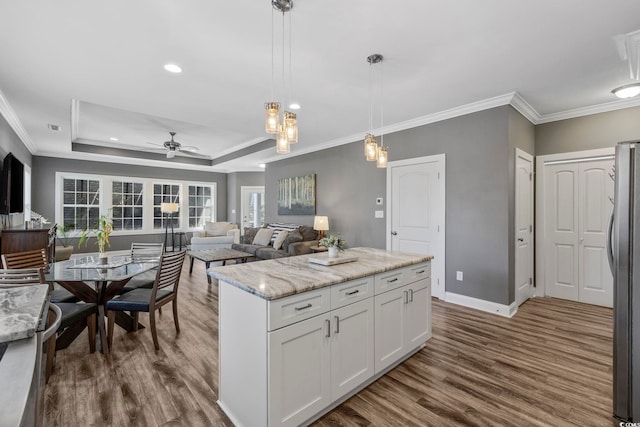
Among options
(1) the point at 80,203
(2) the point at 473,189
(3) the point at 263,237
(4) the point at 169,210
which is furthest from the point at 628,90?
(1) the point at 80,203

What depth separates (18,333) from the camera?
778 mm

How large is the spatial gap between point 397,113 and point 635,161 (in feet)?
8.65

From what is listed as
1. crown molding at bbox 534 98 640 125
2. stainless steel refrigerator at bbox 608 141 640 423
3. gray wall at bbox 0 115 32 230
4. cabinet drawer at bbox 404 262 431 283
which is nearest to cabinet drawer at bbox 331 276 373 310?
cabinet drawer at bbox 404 262 431 283

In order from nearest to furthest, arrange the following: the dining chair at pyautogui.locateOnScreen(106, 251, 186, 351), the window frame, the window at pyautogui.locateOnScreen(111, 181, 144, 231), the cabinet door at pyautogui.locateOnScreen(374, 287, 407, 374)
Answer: the cabinet door at pyautogui.locateOnScreen(374, 287, 407, 374), the dining chair at pyautogui.locateOnScreen(106, 251, 186, 351), the window frame, the window at pyautogui.locateOnScreen(111, 181, 144, 231)

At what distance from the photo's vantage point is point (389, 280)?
230 cm

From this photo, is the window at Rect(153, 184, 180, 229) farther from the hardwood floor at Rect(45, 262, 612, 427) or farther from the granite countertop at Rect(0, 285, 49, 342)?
the granite countertop at Rect(0, 285, 49, 342)

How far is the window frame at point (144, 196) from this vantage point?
23.8 ft

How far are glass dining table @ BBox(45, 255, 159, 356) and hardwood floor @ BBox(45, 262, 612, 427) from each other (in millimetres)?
197

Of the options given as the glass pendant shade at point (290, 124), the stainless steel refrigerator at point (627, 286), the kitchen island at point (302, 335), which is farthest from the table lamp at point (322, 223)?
the stainless steel refrigerator at point (627, 286)

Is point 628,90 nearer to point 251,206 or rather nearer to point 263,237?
point 263,237

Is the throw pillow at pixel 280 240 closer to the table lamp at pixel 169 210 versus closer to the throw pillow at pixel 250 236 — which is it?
the throw pillow at pixel 250 236

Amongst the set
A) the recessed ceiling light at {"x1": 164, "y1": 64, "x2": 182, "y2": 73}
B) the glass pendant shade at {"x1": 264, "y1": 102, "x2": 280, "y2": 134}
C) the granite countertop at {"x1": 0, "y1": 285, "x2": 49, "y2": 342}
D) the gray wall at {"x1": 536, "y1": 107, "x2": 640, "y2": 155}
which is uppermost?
the recessed ceiling light at {"x1": 164, "y1": 64, "x2": 182, "y2": 73}

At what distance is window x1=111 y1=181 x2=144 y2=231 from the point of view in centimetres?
799

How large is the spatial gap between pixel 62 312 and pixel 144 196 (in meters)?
7.08
